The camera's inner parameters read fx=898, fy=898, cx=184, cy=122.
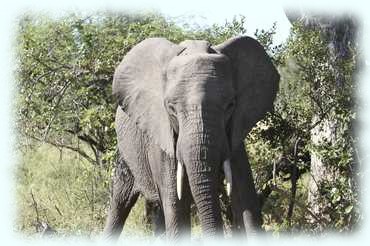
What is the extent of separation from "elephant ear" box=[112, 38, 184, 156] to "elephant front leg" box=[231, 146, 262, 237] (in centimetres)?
46

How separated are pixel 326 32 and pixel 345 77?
1.97 ft

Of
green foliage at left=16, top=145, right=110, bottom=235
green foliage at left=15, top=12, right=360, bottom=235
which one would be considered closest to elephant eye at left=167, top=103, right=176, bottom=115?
green foliage at left=15, top=12, right=360, bottom=235

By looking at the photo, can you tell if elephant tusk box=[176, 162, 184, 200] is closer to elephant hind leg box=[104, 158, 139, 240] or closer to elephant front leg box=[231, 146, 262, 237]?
elephant front leg box=[231, 146, 262, 237]

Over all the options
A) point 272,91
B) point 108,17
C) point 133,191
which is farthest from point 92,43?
point 272,91

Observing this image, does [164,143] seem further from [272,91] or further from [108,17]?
[108,17]

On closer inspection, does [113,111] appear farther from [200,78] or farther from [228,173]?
[228,173]

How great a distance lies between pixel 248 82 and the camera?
5.89 m

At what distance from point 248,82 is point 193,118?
2.40 feet

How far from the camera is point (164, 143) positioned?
5.73 metres

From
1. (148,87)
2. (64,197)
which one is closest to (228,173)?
(148,87)

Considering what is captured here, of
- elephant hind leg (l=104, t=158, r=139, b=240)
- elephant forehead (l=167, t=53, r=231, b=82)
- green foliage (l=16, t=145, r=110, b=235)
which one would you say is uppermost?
elephant forehead (l=167, t=53, r=231, b=82)

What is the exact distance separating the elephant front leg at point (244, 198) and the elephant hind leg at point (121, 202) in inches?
45.3

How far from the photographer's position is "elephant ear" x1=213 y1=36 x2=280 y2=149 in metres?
5.70

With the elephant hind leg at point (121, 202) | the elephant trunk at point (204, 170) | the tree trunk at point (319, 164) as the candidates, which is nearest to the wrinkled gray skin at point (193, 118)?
the elephant trunk at point (204, 170)
